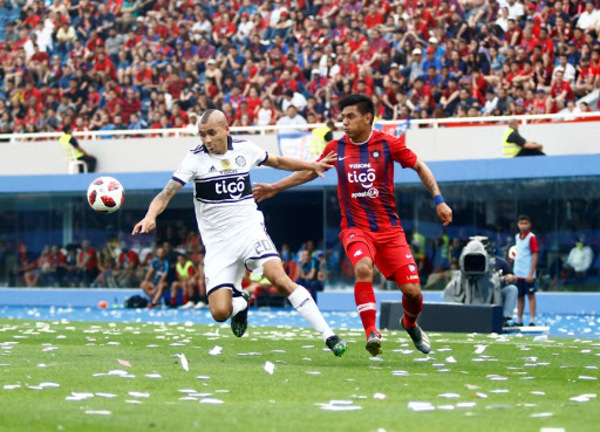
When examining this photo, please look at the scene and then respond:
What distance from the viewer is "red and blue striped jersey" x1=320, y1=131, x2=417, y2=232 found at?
39.2 feet

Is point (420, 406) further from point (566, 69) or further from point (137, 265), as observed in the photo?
point (137, 265)

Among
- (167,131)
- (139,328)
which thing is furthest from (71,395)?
(167,131)

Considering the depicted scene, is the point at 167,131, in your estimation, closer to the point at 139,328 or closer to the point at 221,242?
the point at 139,328

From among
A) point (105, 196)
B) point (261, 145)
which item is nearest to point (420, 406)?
point (105, 196)

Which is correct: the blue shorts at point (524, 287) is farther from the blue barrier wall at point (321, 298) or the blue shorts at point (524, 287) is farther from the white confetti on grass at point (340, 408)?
the white confetti on grass at point (340, 408)

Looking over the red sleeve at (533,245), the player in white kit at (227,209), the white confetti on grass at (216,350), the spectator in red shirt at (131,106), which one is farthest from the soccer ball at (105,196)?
the spectator in red shirt at (131,106)

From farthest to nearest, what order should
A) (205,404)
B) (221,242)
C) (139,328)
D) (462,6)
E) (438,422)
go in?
(462,6)
(139,328)
(221,242)
(205,404)
(438,422)

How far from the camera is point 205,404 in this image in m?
8.21

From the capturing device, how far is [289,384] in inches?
376

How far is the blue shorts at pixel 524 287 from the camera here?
2194 cm

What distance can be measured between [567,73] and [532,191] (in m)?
2.82

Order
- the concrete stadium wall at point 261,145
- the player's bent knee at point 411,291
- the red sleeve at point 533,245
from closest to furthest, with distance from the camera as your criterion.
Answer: the player's bent knee at point 411,291, the red sleeve at point 533,245, the concrete stadium wall at point 261,145

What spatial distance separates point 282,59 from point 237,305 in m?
20.1

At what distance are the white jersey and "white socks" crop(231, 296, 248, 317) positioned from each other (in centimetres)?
66
